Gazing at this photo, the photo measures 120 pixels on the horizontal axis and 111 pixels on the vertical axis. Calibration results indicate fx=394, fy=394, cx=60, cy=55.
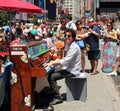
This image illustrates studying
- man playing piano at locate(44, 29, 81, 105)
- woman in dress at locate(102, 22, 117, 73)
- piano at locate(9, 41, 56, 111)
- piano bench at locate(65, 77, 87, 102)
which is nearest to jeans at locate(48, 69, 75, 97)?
man playing piano at locate(44, 29, 81, 105)

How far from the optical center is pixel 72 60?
7.78 metres

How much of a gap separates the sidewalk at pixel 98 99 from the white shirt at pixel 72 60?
2.15 ft

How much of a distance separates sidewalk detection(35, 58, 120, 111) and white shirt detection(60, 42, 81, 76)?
65cm

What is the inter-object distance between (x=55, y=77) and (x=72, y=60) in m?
0.48

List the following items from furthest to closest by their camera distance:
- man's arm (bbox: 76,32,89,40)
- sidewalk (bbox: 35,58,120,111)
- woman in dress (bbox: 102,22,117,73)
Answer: woman in dress (bbox: 102,22,117,73) → man's arm (bbox: 76,32,89,40) → sidewalk (bbox: 35,58,120,111)

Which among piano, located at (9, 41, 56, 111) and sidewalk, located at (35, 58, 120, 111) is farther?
sidewalk, located at (35, 58, 120, 111)

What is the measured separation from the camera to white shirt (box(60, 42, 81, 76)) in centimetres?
773

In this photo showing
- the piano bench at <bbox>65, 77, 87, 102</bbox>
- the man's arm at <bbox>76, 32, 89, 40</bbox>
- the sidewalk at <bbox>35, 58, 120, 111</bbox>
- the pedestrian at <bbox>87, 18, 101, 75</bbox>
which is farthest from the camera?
the pedestrian at <bbox>87, 18, 101, 75</bbox>

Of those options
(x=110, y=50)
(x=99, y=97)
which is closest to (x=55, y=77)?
(x=99, y=97)

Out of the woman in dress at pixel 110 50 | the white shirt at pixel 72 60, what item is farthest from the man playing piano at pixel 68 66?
the woman in dress at pixel 110 50

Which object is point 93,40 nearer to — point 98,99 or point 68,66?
point 98,99

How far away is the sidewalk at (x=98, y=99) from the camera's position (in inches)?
297

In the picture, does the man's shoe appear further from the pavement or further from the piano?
the piano

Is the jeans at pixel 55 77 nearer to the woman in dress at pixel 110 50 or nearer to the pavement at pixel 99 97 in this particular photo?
the pavement at pixel 99 97
